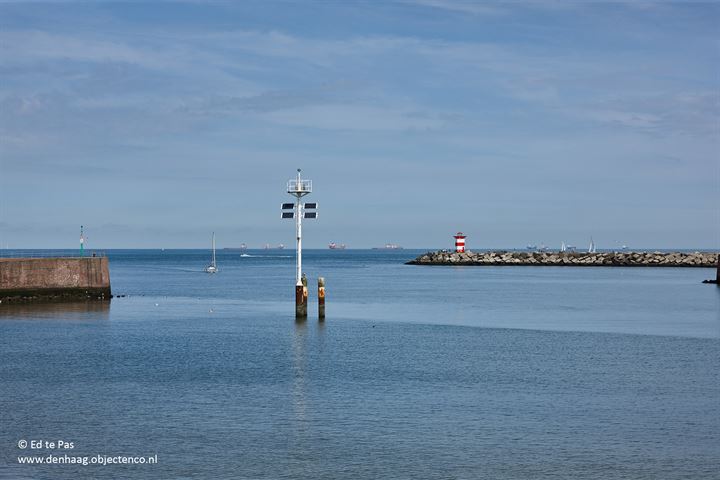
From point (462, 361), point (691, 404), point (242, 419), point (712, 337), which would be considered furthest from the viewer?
point (712, 337)

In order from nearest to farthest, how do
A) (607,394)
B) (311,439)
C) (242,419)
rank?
1. (311,439)
2. (242,419)
3. (607,394)

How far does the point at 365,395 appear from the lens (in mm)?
25375

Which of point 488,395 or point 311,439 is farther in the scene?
point 488,395

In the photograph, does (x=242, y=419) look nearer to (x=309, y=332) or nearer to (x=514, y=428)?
(x=514, y=428)

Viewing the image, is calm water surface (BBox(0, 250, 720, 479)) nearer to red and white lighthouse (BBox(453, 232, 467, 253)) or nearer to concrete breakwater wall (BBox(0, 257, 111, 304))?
concrete breakwater wall (BBox(0, 257, 111, 304))

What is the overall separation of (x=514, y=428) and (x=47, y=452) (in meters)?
10.4

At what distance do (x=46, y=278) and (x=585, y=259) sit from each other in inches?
4320

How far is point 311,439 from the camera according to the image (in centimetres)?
2030

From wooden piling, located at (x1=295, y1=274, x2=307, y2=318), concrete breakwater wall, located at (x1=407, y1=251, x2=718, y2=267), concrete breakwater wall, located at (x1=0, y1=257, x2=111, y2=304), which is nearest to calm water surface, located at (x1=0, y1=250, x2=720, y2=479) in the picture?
wooden piling, located at (x1=295, y1=274, x2=307, y2=318)

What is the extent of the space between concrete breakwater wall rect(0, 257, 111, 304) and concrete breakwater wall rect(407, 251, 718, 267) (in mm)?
100256

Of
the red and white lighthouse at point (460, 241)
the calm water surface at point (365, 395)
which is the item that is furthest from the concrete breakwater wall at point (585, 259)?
the calm water surface at point (365, 395)

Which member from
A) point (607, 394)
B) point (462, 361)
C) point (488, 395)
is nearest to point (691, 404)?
point (607, 394)

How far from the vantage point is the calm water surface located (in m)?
18.5

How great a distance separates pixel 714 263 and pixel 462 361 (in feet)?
359
